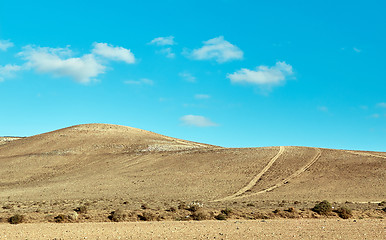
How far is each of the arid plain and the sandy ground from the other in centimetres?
19

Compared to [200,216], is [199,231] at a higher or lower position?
lower

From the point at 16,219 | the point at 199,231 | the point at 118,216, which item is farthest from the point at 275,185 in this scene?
the point at 16,219

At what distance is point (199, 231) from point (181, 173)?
42370mm

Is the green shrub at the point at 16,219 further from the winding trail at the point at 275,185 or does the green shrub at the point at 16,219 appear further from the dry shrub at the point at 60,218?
the winding trail at the point at 275,185

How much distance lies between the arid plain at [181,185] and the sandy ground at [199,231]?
0.19m

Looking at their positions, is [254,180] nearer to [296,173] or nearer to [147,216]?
[296,173]

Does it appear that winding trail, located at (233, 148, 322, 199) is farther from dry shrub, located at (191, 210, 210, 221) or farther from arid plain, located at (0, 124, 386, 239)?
dry shrub, located at (191, 210, 210, 221)

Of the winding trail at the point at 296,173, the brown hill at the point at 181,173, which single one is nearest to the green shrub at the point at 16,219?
the brown hill at the point at 181,173

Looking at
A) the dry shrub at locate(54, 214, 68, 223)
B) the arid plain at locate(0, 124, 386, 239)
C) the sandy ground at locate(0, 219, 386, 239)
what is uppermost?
the arid plain at locate(0, 124, 386, 239)

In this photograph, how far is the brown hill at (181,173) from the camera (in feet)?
164

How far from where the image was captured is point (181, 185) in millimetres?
56156

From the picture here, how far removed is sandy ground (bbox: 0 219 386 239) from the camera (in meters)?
20.0

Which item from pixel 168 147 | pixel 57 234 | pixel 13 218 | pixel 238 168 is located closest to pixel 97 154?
pixel 168 147

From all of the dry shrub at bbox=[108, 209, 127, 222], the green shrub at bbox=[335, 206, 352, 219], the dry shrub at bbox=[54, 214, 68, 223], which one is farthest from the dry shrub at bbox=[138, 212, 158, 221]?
the green shrub at bbox=[335, 206, 352, 219]
